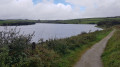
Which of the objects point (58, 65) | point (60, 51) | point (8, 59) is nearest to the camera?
point (8, 59)

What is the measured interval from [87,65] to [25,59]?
14.1ft

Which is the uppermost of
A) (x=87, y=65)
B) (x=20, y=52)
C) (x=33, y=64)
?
(x=20, y=52)

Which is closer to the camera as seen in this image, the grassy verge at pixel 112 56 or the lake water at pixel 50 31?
the grassy verge at pixel 112 56

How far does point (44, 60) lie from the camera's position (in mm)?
9117

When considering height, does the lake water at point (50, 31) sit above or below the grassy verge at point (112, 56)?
below

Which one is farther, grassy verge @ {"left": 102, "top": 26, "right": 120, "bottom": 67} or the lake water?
the lake water

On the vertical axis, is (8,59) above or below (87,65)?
above

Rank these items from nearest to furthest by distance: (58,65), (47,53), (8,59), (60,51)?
1. (8,59)
2. (58,65)
3. (47,53)
4. (60,51)

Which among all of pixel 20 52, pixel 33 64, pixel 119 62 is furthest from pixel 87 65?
pixel 20 52

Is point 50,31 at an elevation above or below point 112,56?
below

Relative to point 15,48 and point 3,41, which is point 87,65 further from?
point 3,41

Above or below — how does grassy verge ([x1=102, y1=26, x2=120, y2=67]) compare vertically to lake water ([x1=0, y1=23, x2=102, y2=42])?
above

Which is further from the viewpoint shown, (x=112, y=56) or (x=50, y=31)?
(x=50, y=31)

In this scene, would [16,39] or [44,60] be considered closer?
[16,39]
